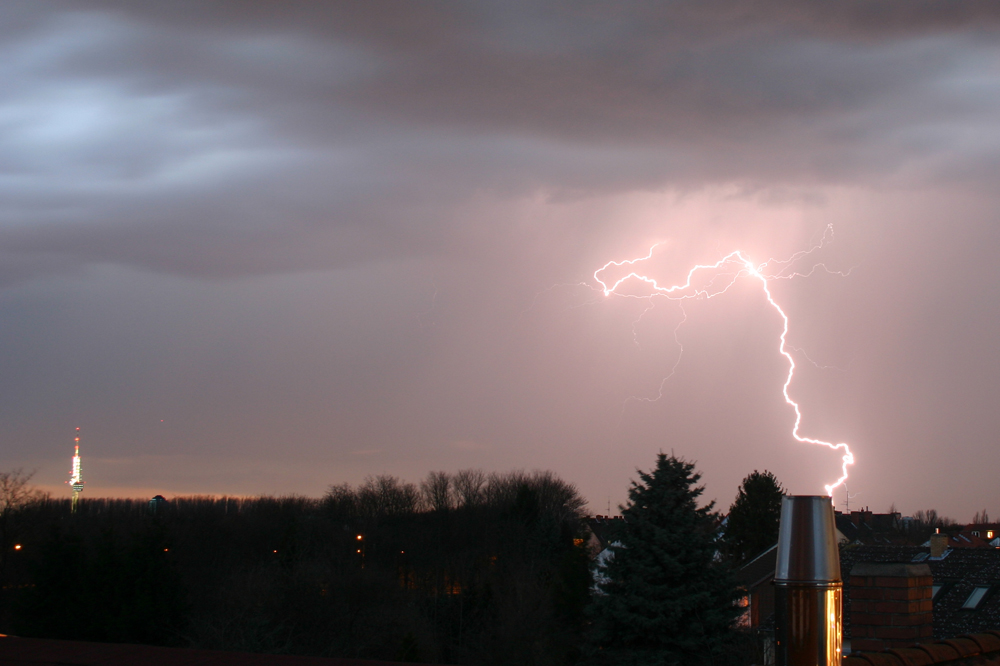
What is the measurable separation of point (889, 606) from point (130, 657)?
4542mm

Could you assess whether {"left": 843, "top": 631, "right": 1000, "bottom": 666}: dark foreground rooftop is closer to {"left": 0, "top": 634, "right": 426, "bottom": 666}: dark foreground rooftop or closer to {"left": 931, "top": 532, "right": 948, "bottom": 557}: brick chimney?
{"left": 0, "top": 634, "right": 426, "bottom": 666}: dark foreground rooftop

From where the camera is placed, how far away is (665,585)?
17516 millimetres

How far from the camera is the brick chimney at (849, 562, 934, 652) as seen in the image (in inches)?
218

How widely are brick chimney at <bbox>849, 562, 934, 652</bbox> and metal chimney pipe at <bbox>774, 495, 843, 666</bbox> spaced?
223 centimetres

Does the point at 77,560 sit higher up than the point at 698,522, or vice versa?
the point at 698,522

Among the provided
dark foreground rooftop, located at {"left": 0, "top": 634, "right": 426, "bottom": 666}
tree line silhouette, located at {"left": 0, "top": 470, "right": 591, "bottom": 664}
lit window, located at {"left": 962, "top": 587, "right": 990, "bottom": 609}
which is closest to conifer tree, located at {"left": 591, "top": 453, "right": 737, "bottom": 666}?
lit window, located at {"left": 962, "top": 587, "right": 990, "bottom": 609}

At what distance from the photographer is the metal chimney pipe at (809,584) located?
3.55 meters

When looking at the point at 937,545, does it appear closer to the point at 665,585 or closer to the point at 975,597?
the point at 975,597

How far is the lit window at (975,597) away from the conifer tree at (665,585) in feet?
15.6

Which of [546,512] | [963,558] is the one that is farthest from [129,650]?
[546,512]

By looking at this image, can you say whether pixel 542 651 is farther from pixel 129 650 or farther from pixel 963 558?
pixel 129 650

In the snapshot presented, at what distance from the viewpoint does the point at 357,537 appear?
59.3m

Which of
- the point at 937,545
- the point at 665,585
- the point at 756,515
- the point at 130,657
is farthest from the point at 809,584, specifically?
the point at 756,515

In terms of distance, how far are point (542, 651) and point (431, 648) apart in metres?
6.74
